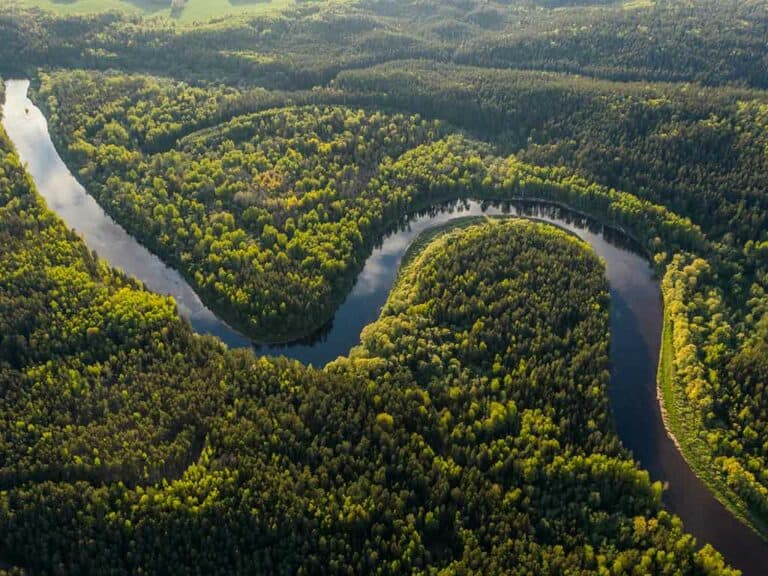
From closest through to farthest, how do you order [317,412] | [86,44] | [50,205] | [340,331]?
1. [317,412]
2. [340,331]
3. [50,205]
4. [86,44]

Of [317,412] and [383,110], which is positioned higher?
[383,110]

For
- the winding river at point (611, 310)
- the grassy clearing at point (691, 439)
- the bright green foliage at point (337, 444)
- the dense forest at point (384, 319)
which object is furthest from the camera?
the winding river at point (611, 310)

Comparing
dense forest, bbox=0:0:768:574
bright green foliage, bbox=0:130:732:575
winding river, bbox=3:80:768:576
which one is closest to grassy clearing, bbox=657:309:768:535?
dense forest, bbox=0:0:768:574

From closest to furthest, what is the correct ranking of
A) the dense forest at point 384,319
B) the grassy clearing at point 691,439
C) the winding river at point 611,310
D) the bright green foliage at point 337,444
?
the bright green foliage at point 337,444 < the dense forest at point 384,319 < the grassy clearing at point 691,439 < the winding river at point 611,310

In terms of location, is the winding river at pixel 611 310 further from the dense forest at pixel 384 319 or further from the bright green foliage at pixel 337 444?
the bright green foliage at pixel 337 444

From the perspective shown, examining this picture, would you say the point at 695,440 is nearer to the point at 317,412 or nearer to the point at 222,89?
the point at 317,412

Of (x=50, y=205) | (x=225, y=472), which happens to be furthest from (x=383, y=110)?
(x=225, y=472)

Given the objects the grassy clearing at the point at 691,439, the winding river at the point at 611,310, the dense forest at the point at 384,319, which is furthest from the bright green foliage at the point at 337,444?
the grassy clearing at the point at 691,439
